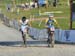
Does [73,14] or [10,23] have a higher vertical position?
[73,14]

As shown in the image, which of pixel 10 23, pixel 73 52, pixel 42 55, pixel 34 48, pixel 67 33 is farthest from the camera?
pixel 10 23

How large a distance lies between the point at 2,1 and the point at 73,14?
248 feet

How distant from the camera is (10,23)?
142 feet

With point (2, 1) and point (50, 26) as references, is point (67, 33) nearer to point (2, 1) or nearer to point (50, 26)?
point (50, 26)

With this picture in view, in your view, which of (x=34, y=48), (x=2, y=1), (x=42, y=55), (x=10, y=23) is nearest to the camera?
(x=42, y=55)

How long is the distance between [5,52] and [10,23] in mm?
24163

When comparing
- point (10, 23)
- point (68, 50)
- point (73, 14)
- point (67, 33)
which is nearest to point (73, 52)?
point (68, 50)

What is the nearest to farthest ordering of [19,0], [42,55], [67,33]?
[42,55], [67,33], [19,0]

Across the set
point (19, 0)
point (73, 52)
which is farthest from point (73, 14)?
point (19, 0)

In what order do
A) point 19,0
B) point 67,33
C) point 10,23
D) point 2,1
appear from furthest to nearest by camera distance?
point 2,1, point 19,0, point 10,23, point 67,33

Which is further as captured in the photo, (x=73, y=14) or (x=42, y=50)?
(x=73, y=14)

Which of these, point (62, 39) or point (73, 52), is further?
point (62, 39)

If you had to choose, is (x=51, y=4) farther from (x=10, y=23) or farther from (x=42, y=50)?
(x=42, y=50)

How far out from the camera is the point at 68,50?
1997 centimetres
